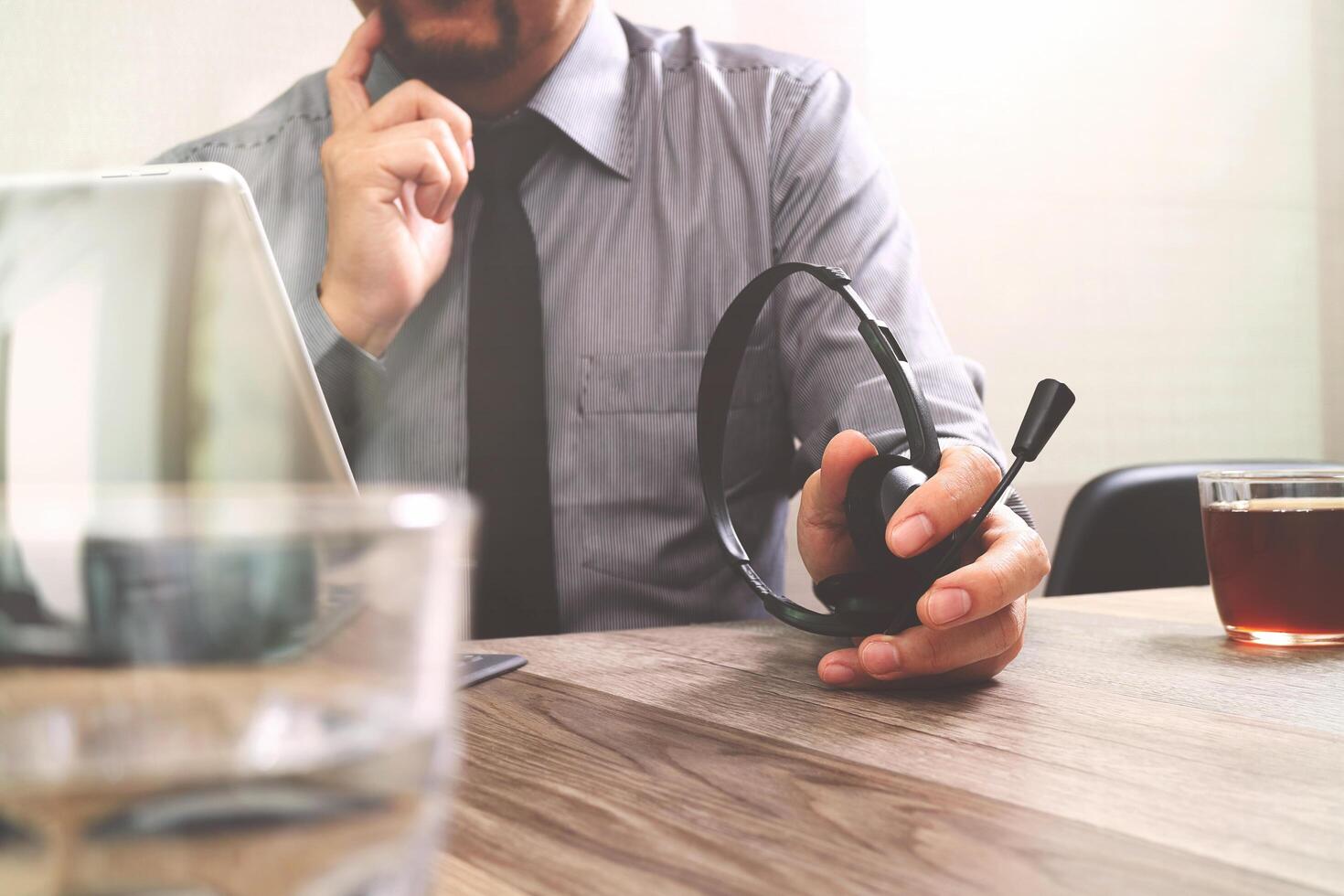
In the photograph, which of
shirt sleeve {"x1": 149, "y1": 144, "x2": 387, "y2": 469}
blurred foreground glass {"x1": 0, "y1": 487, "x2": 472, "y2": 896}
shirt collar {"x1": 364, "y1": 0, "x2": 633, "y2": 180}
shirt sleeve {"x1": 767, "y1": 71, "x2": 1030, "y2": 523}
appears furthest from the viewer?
shirt collar {"x1": 364, "y1": 0, "x2": 633, "y2": 180}

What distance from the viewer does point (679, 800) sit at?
35 cm

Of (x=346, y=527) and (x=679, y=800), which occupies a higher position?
(x=346, y=527)

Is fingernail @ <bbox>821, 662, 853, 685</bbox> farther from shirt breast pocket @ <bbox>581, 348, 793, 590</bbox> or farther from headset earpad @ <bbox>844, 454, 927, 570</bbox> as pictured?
shirt breast pocket @ <bbox>581, 348, 793, 590</bbox>

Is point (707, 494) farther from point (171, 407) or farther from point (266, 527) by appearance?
point (266, 527)

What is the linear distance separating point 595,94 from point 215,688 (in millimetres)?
1169

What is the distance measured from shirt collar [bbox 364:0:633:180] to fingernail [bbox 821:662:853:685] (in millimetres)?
804

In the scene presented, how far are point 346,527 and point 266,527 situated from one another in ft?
0.04

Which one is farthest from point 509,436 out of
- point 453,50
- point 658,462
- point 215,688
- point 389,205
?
point 215,688

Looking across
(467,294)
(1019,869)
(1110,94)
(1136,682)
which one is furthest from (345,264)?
(1110,94)

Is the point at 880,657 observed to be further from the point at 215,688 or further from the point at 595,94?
the point at 595,94

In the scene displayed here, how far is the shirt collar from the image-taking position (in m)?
1.21

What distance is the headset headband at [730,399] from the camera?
51cm

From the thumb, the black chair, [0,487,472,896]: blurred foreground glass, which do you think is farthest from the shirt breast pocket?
[0,487,472,896]: blurred foreground glass

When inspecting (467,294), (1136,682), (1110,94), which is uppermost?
(1110,94)
